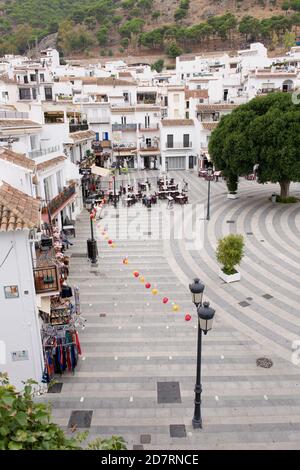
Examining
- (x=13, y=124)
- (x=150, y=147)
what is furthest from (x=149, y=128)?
(x=13, y=124)

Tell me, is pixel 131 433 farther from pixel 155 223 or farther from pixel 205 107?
pixel 205 107

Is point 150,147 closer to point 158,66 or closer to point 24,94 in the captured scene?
point 24,94

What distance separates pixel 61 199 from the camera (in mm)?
25609

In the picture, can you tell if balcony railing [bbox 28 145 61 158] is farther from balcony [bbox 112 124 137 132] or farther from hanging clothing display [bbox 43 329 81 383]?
balcony [bbox 112 124 137 132]

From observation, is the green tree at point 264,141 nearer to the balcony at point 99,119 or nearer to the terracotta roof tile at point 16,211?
the terracotta roof tile at point 16,211

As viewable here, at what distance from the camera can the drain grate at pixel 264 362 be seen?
1395 cm

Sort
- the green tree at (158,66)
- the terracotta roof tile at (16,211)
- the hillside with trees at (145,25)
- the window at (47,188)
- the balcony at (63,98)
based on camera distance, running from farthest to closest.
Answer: the hillside with trees at (145,25), the green tree at (158,66), the balcony at (63,98), the window at (47,188), the terracotta roof tile at (16,211)

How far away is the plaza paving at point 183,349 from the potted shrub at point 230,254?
22.2 inches

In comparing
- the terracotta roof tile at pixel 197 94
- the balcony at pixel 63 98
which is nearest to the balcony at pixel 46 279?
the balcony at pixel 63 98

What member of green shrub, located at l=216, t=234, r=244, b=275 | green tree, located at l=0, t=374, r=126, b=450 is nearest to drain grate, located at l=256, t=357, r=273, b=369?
green shrub, located at l=216, t=234, r=244, b=275

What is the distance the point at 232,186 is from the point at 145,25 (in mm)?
111217

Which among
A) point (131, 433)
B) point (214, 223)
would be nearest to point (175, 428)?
point (131, 433)

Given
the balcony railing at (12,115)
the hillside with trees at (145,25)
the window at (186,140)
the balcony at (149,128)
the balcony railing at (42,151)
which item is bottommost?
the window at (186,140)

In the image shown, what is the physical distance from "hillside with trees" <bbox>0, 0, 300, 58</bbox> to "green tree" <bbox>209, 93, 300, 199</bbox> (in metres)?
78.8
